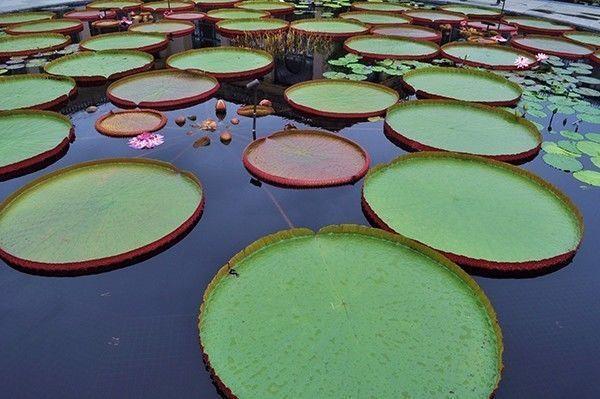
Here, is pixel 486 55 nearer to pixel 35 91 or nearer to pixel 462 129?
pixel 462 129

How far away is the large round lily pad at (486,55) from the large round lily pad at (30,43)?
6.16 meters

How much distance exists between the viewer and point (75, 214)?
2.86 meters

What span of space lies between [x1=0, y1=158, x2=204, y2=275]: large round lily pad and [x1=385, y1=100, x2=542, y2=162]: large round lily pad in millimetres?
2160

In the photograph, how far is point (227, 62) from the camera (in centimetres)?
592

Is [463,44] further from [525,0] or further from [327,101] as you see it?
[525,0]

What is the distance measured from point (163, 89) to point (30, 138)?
1596 millimetres

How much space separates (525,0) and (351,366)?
12.3 m

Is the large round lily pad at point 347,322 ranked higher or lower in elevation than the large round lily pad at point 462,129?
lower

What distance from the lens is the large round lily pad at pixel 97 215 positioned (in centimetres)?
252

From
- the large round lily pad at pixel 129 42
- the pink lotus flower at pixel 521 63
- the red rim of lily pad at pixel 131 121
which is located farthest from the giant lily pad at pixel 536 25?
the red rim of lily pad at pixel 131 121

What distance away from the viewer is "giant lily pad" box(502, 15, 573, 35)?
7.86 metres

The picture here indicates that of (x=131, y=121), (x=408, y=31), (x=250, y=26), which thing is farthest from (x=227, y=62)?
(x=408, y=31)

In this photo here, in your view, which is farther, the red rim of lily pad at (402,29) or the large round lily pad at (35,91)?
the red rim of lily pad at (402,29)

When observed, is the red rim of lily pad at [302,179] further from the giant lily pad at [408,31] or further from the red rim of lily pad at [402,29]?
the giant lily pad at [408,31]
